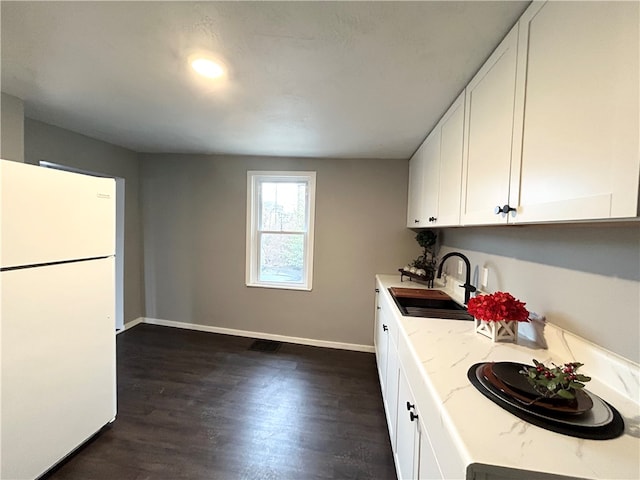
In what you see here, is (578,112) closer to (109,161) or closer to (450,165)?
(450,165)

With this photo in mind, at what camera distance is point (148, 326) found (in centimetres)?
379

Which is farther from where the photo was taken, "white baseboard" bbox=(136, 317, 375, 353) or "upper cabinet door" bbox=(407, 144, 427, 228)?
"white baseboard" bbox=(136, 317, 375, 353)

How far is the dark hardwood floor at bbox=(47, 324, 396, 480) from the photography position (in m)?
1.67

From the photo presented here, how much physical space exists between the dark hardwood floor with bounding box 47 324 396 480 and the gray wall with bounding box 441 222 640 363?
1.35 meters

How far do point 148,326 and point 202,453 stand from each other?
2.59 meters

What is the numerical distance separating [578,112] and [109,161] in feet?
13.3

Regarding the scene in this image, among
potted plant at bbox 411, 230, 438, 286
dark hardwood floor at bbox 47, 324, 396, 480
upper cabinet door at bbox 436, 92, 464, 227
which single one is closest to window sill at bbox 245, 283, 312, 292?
dark hardwood floor at bbox 47, 324, 396, 480

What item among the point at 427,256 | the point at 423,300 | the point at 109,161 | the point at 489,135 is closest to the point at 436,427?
the point at 489,135

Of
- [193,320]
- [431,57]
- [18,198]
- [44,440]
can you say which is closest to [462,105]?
[431,57]

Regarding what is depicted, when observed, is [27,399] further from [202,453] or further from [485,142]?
[485,142]

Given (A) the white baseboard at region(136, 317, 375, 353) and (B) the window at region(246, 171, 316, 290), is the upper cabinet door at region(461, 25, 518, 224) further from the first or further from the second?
(A) the white baseboard at region(136, 317, 375, 353)

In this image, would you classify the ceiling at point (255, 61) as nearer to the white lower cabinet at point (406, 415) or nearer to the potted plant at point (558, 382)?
the potted plant at point (558, 382)

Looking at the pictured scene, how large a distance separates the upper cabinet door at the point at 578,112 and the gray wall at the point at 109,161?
141 inches

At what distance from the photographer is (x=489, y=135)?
1.20 meters
